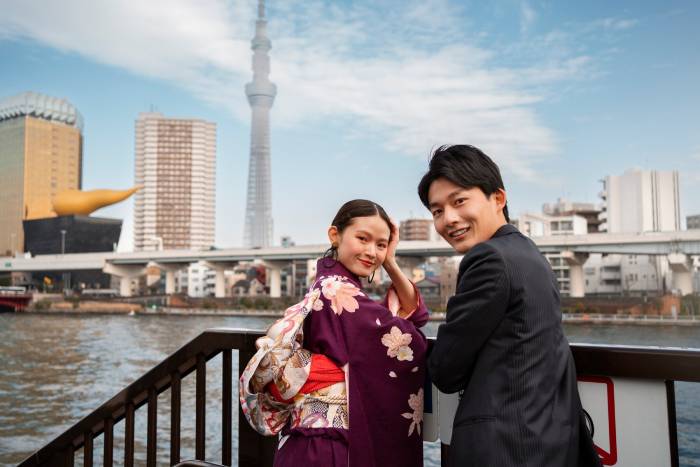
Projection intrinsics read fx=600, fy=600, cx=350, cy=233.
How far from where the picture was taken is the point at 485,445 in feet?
3.56

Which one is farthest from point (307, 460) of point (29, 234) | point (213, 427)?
point (29, 234)

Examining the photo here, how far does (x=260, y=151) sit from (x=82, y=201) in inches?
1637

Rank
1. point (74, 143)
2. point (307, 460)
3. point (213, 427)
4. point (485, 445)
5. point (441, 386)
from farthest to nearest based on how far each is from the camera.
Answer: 1. point (74, 143)
2. point (213, 427)
3. point (307, 460)
4. point (441, 386)
5. point (485, 445)

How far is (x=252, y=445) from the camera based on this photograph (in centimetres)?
187

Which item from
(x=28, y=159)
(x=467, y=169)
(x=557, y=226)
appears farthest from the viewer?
(x=28, y=159)

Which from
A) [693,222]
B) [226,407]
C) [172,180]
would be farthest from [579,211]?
[172,180]

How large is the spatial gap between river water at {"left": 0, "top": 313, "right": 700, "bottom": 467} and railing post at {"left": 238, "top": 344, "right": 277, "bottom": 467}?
0.82 meters

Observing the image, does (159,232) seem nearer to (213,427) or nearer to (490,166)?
(213,427)

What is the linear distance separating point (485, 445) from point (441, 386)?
16cm

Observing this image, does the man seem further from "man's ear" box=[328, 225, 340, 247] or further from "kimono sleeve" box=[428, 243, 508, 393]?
"man's ear" box=[328, 225, 340, 247]

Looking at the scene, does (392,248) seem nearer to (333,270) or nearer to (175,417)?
(333,270)

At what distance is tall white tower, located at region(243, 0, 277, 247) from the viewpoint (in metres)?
89.8

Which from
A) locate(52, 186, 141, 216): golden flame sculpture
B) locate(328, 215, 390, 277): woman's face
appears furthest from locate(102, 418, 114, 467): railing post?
locate(52, 186, 141, 216): golden flame sculpture

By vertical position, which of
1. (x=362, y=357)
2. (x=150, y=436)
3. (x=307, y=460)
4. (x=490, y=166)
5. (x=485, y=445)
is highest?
(x=490, y=166)
